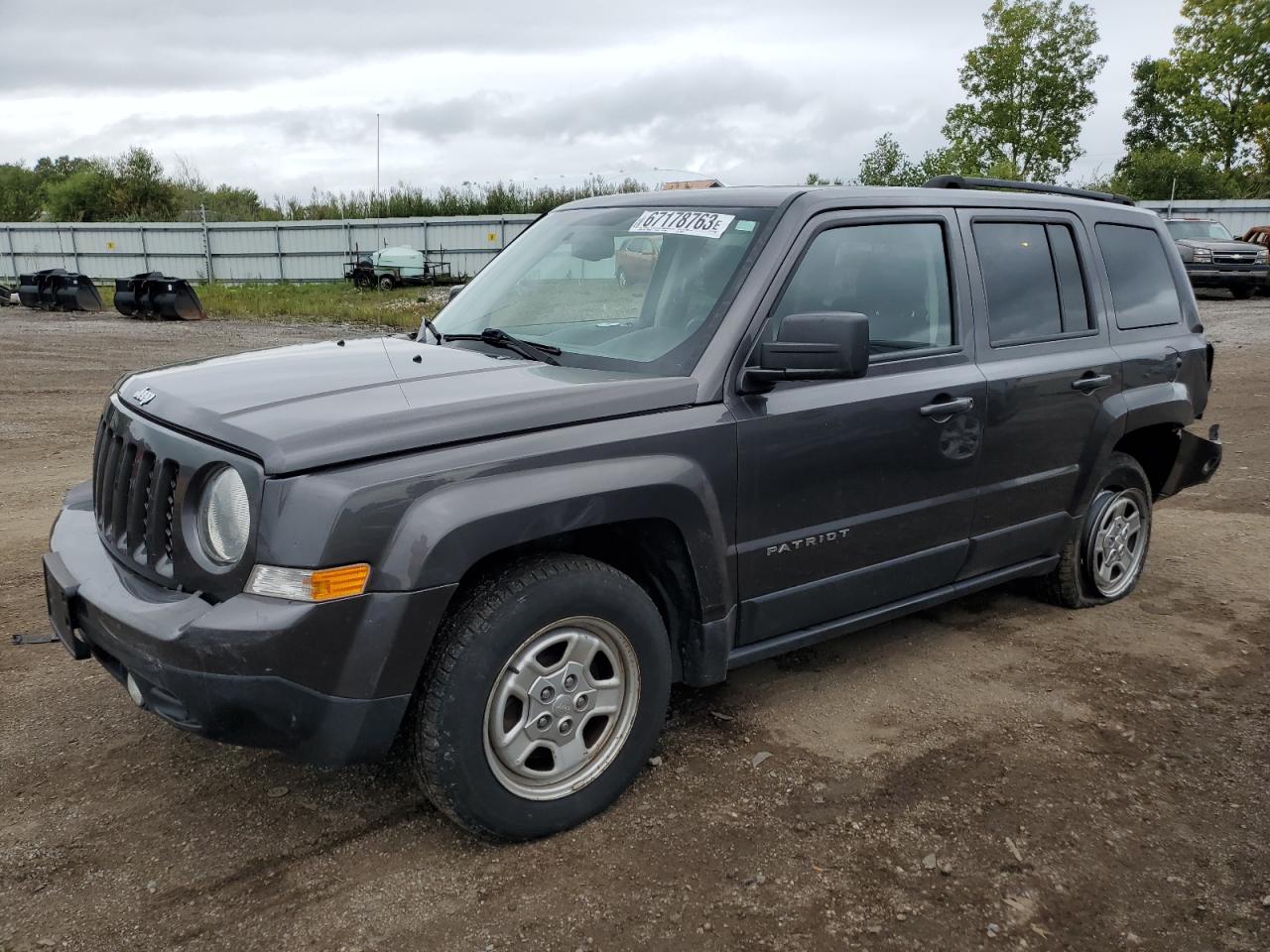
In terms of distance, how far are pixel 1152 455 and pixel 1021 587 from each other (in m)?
0.95

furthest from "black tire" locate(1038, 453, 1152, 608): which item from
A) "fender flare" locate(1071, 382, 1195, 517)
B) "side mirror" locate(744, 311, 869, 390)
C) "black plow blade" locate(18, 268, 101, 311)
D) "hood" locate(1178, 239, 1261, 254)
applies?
"black plow blade" locate(18, 268, 101, 311)

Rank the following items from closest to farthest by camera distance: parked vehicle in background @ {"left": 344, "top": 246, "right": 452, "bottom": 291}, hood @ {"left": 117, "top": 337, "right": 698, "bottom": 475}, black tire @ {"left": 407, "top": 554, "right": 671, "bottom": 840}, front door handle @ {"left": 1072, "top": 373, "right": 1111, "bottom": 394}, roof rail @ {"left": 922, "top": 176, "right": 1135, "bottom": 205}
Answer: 1. hood @ {"left": 117, "top": 337, "right": 698, "bottom": 475}
2. black tire @ {"left": 407, "top": 554, "right": 671, "bottom": 840}
3. front door handle @ {"left": 1072, "top": 373, "right": 1111, "bottom": 394}
4. roof rail @ {"left": 922, "top": 176, "right": 1135, "bottom": 205}
5. parked vehicle in background @ {"left": 344, "top": 246, "right": 452, "bottom": 291}

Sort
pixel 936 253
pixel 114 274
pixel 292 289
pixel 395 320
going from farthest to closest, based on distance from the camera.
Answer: pixel 114 274 → pixel 292 289 → pixel 395 320 → pixel 936 253

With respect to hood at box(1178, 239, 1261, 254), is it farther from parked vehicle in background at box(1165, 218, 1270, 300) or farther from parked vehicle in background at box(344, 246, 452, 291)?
parked vehicle in background at box(344, 246, 452, 291)

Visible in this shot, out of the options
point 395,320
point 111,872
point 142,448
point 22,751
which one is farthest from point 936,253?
point 395,320

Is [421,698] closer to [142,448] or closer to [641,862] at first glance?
[641,862]

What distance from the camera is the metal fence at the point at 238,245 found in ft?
108

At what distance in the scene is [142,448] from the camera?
2986mm

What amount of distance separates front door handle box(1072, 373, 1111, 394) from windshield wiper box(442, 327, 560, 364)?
2317 mm

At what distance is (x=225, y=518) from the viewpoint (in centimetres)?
271

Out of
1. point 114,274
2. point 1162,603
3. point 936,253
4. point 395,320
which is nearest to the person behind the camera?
point 936,253

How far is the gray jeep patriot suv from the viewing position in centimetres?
262

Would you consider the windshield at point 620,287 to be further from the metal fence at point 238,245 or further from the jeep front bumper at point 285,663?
the metal fence at point 238,245

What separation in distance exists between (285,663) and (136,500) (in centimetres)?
81
